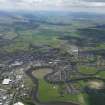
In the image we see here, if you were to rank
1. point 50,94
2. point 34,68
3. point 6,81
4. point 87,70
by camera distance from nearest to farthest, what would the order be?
point 50,94, point 6,81, point 87,70, point 34,68

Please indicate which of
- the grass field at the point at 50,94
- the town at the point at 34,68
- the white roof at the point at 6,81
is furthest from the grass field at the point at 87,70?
the white roof at the point at 6,81

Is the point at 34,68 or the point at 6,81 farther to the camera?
the point at 34,68

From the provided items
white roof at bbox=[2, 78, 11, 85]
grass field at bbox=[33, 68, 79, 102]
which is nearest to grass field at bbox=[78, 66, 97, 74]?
grass field at bbox=[33, 68, 79, 102]

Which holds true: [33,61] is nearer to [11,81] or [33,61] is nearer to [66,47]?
[11,81]

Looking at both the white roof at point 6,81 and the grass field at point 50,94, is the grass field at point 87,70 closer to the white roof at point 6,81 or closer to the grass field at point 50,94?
the grass field at point 50,94

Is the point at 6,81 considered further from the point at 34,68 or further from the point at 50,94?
the point at 50,94

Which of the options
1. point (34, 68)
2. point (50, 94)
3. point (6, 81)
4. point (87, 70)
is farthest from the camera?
point (34, 68)

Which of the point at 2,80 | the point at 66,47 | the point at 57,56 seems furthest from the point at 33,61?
the point at 66,47

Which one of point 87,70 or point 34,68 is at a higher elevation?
point 34,68

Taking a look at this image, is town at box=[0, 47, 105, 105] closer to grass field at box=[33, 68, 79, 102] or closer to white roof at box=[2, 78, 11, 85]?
white roof at box=[2, 78, 11, 85]

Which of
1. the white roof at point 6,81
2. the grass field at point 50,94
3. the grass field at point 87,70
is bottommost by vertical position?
the grass field at point 50,94

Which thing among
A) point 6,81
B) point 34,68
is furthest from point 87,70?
point 6,81
